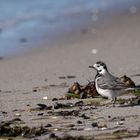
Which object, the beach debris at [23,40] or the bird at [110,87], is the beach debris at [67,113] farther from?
the beach debris at [23,40]

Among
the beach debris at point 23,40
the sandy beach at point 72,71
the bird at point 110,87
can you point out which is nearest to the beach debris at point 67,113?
the sandy beach at point 72,71

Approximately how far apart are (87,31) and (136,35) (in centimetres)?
182

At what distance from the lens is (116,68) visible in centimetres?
1202

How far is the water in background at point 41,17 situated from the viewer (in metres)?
16.9

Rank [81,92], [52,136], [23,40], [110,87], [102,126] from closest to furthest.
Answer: [52,136]
[102,126]
[110,87]
[81,92]
[23,40]

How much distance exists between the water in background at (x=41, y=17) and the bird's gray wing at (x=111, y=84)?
6529 mm

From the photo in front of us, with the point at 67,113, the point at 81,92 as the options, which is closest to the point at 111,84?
the point at 81,92

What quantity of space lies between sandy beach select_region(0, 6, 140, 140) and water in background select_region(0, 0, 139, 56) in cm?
61

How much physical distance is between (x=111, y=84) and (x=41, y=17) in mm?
11163

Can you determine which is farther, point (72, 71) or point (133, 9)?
point (133, 9)

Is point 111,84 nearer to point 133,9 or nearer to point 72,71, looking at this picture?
point 72,71

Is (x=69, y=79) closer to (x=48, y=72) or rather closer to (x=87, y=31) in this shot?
(x=48, y=72)

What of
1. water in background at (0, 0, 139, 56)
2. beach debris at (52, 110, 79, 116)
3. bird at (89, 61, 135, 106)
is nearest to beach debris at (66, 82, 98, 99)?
bird at (89, 61, 135, 106)

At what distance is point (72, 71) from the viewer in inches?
474
